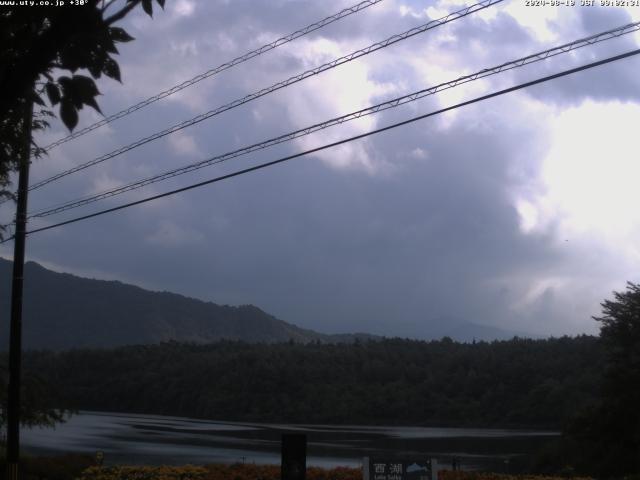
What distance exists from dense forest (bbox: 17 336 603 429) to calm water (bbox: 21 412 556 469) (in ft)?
24.5

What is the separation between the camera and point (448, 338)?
81.0m

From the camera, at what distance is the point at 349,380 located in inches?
2645

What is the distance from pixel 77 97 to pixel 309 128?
9728 mm

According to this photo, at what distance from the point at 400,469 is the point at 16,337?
361 inches

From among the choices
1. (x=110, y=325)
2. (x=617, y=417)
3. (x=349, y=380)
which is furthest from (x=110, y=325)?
(x=617, y=417)

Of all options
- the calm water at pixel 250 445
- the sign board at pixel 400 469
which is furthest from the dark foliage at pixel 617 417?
the sign board at pixel 400 469

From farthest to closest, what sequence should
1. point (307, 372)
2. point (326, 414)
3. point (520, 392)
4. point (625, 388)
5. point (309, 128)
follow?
point (307, 372) → point (326, 414) → point (520, 392) → point (625, 388) → point (309, 128)

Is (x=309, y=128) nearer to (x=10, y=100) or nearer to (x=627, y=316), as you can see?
(x=10, y=100)

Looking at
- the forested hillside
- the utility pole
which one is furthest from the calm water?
the forested hillside

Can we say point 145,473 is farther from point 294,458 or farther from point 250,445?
point 250,445

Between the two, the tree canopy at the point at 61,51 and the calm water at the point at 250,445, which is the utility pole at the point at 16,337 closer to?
the calm water at the point at 250,445

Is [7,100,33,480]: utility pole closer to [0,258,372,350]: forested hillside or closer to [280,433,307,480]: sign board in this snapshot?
[280,433,307,480]: sign board

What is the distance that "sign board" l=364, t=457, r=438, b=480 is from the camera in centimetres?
1091

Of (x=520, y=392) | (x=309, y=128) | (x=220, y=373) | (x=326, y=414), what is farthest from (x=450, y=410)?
(x=309, y=128)
